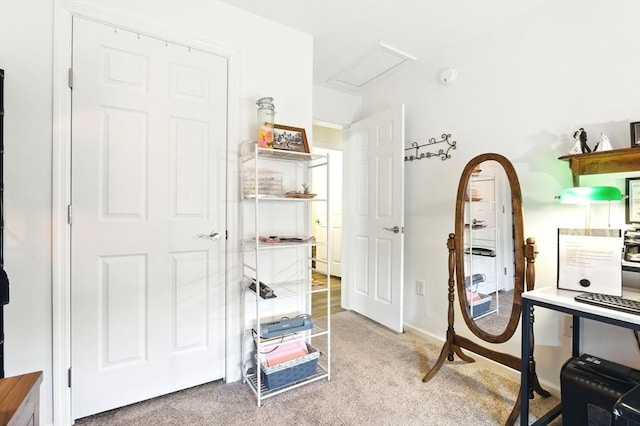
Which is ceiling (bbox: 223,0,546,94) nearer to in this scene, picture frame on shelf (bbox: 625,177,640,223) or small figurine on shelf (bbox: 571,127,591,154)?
small figurine on shelf (bbox: 571,127,591,154)

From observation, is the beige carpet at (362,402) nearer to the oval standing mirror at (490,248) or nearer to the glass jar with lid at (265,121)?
the oval standing mirror at (490,248)

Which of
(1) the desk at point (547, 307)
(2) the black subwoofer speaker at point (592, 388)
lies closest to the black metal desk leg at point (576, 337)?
(1) the desk at point (547, 307)

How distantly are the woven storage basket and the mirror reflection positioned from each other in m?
1.15

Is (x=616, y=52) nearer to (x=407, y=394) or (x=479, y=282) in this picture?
(x=479, y=282)

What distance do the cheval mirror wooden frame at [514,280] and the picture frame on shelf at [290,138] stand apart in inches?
46.1

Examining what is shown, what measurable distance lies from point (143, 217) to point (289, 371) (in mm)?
1272

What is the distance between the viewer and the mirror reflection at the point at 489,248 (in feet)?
6.32

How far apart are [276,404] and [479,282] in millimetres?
1529

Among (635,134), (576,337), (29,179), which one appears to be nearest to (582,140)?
(635,134)

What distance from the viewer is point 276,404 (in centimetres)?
176

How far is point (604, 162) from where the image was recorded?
161 cm

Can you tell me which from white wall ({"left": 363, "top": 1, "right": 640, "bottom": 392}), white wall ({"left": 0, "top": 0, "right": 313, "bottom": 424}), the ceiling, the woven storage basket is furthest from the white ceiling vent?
the woven storage basket

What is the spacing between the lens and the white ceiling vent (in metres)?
2.55

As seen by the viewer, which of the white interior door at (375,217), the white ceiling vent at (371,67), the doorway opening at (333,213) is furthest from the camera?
the doorway opening at (333,213)
